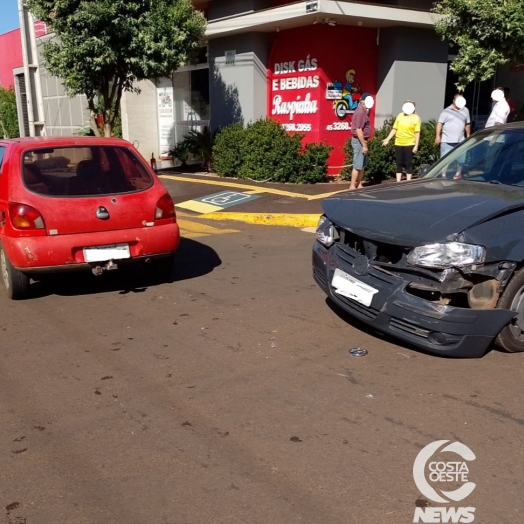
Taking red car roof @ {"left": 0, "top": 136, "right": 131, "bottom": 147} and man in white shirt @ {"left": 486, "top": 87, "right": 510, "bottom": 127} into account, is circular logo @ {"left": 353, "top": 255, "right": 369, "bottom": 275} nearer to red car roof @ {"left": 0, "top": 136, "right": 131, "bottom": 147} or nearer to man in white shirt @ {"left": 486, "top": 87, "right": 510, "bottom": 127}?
red car roof @ {"left": 0, "top": 136, "right": 131, "bottom": 147}

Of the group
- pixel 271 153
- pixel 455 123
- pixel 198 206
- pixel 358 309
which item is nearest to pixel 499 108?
pixel 455 123

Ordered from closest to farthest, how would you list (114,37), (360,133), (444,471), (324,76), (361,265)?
(444,471) → (361,265) → (360,133) → (114,37) → (324,76)

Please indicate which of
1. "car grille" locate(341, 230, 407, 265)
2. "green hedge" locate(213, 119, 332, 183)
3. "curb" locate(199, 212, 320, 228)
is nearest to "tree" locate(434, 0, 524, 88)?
"green hedge" locate(213, 119, 332, 183)

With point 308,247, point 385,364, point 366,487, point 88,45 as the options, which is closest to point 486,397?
point 385,364

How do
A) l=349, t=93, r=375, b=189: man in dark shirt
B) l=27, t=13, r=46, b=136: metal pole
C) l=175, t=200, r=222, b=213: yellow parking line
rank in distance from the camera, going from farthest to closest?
l=27, t=13, r=46, b=136: metal pole
l=175, t=200, r=222, b=213: yellow parking line
l=349, t=93, r=375, b=189: man in dark shirt

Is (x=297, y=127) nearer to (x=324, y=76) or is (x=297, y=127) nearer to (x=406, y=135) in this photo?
(x=324, y=76)

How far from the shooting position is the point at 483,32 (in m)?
10.3

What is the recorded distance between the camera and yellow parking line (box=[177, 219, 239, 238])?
9.43 meters

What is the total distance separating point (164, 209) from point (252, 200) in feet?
18.7

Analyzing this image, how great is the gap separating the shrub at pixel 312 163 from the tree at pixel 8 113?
17884mm

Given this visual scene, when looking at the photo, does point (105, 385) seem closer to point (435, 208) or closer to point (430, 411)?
point (430, 411)

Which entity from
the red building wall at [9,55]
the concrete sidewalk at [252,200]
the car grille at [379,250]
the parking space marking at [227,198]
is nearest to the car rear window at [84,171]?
the car grille at [379,250]

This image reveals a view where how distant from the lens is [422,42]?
14.6 metres

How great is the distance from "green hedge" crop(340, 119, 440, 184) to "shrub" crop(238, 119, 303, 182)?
1.19m
